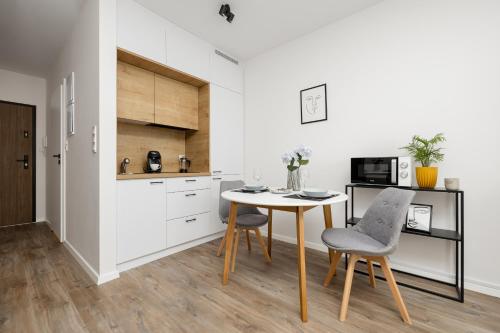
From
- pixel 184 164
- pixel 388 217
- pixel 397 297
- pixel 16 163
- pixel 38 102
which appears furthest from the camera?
pixel 38 102

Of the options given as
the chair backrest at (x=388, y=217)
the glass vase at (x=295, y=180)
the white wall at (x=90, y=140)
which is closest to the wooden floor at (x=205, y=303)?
the white wall at (x=90, y=140)

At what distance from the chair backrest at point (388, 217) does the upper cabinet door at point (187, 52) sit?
2.49m

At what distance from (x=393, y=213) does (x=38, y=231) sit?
4705mm

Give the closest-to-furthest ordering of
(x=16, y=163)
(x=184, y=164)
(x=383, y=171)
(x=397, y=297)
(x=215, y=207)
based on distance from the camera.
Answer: (x=397, y=297) → (x=383, y=171) → (x=215, y=207) → (x=184, y=164) → (x=16, y=163)

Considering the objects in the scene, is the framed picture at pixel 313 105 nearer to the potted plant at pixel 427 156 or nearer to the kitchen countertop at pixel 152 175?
the potted plant at pixel 427 156

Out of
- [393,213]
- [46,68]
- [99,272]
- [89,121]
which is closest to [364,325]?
[393,213]

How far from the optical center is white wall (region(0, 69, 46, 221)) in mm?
3797

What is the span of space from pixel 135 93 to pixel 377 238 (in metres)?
2.73

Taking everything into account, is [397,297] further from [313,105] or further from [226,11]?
[226,11]

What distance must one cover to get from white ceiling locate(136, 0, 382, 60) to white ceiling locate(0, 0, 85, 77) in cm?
93

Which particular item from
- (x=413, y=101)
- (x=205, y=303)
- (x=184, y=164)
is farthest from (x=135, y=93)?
→ (x=413, y=101)

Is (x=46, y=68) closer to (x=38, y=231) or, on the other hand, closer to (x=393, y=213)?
(x=38, y=231)

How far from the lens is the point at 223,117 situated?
→ 3.19 meters

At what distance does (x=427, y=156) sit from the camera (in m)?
1.81
